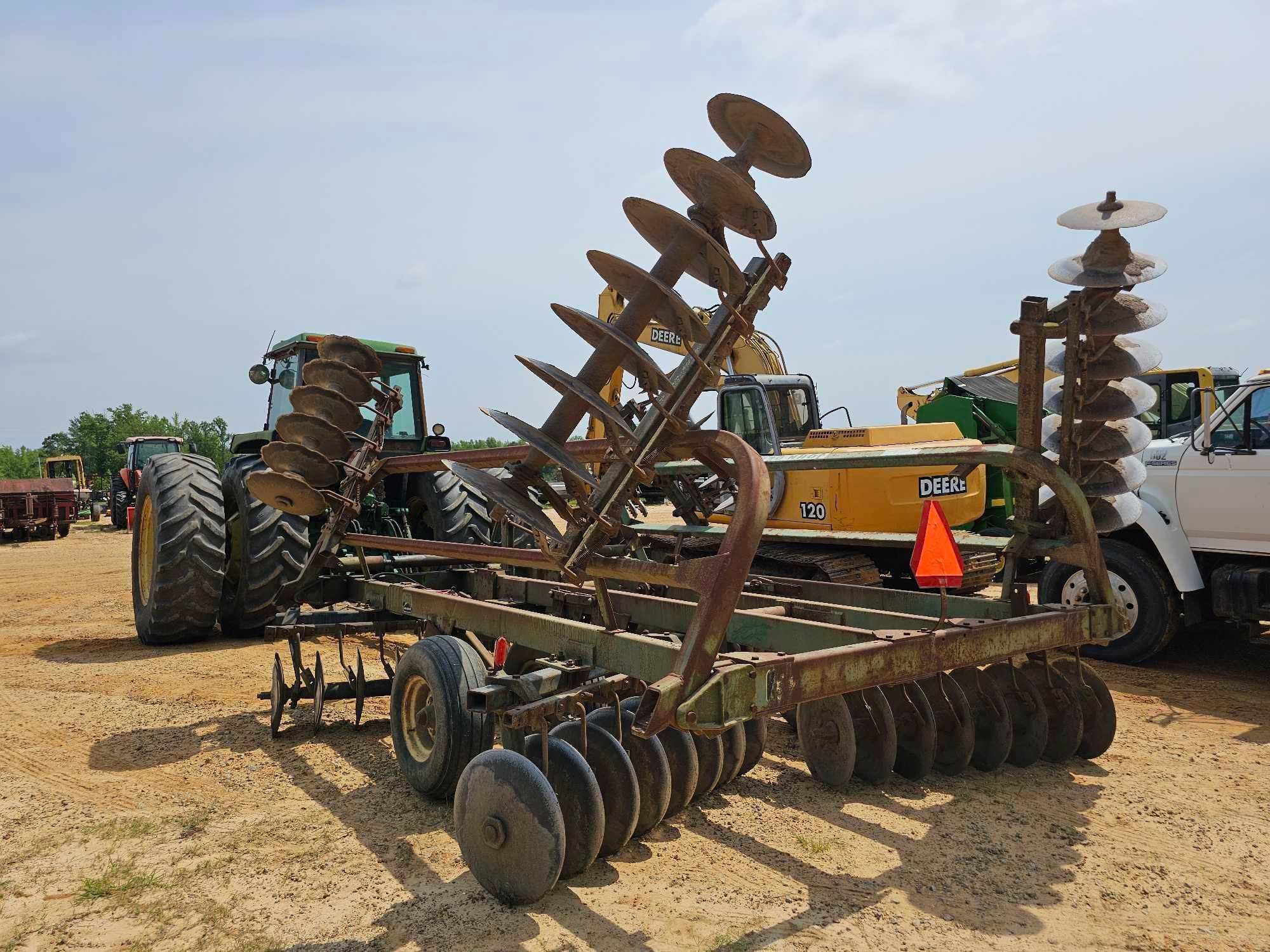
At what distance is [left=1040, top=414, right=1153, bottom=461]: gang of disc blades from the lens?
3.63 meters

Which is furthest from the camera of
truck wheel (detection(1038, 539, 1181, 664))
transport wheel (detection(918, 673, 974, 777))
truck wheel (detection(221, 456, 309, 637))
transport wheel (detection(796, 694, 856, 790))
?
truck wheel (detection(221, 456, 309, 637))

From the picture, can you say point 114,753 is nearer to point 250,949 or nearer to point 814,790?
point 250,949

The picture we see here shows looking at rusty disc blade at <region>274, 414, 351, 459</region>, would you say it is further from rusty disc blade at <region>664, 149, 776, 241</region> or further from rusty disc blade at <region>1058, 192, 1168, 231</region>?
rusty disc blade at <region>1058, 192, 1168, 231</region>

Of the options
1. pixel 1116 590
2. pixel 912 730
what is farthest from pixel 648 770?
pixel 1116 590

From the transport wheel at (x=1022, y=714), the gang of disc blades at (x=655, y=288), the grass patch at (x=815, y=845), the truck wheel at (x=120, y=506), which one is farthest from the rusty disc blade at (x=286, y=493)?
the truck wheel at (x=120, y=506)

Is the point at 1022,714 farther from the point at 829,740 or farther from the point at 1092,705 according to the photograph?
the point at 829,740

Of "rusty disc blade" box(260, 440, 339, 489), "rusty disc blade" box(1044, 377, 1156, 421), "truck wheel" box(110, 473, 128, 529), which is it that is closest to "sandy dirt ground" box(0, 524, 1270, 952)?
"rusty disc blade" box(260, 440, 339, 489)

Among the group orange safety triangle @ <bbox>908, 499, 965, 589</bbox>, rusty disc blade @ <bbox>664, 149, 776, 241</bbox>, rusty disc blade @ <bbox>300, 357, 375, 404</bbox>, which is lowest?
orange safety triangle @ <bbox>908, 499, 965, 589</bbox>

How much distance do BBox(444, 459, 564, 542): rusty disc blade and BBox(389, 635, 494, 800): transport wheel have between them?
2.74ft

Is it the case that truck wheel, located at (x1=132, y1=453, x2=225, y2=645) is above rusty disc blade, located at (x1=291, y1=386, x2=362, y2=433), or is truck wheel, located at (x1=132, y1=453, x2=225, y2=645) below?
below

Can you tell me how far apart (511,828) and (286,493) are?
2751 millimetres

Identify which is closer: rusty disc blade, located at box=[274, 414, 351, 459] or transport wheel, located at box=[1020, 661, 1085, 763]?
transport wheel, located at box=[1020, 661, 1085, 763]

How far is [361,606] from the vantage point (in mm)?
5258

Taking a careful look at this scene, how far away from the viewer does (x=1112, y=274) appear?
343 cm
